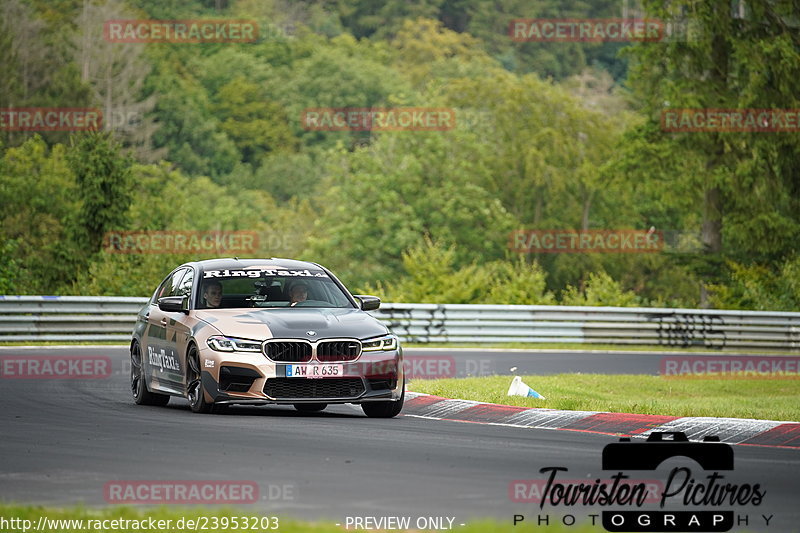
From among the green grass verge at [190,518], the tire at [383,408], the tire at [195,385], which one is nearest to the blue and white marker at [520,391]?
the tire at [383,408]

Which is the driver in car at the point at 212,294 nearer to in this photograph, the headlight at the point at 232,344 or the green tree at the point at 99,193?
the headlight at the point at 232,344

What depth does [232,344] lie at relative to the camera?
15156 millimetres

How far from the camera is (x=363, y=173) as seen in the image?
74312mm

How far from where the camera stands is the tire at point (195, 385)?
50.4ft

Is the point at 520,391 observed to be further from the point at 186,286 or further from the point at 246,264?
the point at 186,286

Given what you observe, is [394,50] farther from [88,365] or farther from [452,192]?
[88,365]

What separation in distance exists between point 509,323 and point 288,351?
18.0m

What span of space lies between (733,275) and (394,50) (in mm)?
101551

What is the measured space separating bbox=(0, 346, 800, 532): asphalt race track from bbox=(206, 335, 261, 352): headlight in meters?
0.66

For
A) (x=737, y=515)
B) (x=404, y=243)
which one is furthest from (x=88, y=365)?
(x=404, y=243)

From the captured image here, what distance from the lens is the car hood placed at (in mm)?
15185

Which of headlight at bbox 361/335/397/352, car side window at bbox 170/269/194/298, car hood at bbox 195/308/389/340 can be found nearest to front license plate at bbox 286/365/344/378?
car hood at bbox 195/308/389/340

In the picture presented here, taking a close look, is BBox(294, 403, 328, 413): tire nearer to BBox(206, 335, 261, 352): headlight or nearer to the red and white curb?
the red and white curb

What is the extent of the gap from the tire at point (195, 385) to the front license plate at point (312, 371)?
3.09 ft
